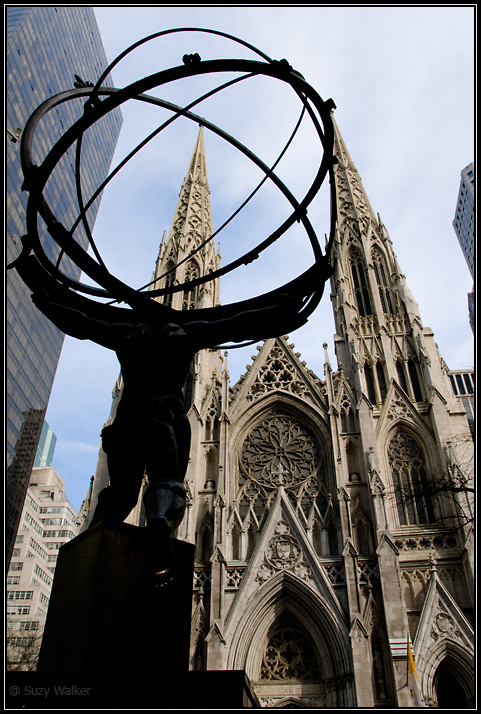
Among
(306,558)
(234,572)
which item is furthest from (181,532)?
(306,558)

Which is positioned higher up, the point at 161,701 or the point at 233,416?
the point at 233,416

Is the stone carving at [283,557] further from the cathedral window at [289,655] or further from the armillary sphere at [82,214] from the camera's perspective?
the armillary sphere at [82,214]

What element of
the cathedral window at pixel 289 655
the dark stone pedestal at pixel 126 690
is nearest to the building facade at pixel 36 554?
the cathedral window at pixel 289 655

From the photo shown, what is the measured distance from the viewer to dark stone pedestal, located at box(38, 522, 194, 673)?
A: 3.34 metres

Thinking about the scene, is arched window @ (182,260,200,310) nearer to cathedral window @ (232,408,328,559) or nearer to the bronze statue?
cathedral window @ (232,408,328,559)

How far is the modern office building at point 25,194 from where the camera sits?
3338 centimetres

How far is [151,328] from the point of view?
4.52 m

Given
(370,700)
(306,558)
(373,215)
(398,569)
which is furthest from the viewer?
(373,215)

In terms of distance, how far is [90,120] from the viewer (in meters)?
5.00

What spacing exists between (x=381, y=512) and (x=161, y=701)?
1746 cm

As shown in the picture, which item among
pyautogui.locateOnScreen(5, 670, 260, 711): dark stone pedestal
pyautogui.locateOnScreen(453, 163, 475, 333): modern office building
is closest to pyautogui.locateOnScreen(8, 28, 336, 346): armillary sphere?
pyautogui.locateOnScreen(5, 670, 260, 711): dark stone pedestal

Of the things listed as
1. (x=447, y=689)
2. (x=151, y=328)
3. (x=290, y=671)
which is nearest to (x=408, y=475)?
(x=447, y=689)

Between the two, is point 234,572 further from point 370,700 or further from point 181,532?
point 370,700

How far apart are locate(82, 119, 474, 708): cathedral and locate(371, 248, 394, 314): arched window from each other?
0.28 feet
